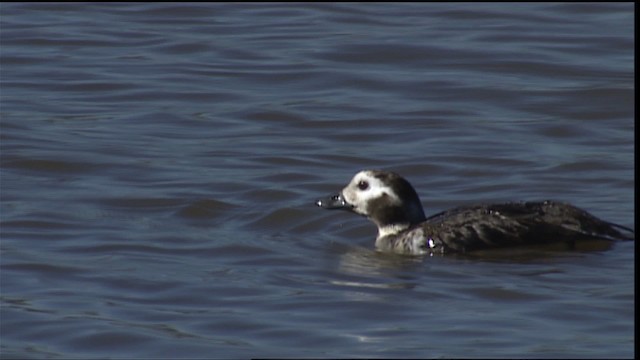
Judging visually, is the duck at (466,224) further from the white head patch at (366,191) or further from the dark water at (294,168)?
the dark water at (294,168)

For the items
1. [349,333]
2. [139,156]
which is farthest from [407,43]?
[349,333]

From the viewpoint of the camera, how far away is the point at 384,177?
41.1 ft

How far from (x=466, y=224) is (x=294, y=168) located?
110 inches

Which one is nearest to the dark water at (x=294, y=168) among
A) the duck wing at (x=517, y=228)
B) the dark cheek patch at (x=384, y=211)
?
the duck wing at (x=517, y=228)

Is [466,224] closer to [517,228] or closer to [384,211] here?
[517,228]

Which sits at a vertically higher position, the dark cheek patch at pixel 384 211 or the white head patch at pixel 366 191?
the white head patch at pixel 366 191

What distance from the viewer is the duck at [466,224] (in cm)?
1198

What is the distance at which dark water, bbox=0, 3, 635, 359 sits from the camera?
33.2 feet

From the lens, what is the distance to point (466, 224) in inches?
475

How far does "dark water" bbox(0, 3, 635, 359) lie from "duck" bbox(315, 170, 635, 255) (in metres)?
0.13

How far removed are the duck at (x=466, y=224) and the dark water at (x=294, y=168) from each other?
0.43ft

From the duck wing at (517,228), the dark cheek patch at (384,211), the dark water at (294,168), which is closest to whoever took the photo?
the dark water at (294,168)

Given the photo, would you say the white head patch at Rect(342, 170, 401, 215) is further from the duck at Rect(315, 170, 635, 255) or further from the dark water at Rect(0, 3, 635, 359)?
the dark water at Rect(0, 3, 635, 359)

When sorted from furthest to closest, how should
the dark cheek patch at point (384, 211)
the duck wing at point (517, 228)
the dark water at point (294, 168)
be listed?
the dark cheek patch at point (384, 211) → the duck wing at point (517, 228) → the dark water at point (294, 168)
